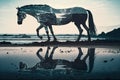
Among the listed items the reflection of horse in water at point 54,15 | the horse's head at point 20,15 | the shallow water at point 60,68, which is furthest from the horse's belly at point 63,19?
the shallow water at point 60,68

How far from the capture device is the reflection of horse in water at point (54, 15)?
25.1m

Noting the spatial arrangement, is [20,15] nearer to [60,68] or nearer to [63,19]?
[63,19]

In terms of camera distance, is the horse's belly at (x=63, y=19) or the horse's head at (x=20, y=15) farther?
the horse's belly at (x=63, y=19)

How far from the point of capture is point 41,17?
2552 centimetres

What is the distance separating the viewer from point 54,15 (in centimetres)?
2572

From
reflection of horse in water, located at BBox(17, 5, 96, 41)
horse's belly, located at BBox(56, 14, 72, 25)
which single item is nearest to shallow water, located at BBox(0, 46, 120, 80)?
reflection of horse in water, located at BBox(17, 5, 96, 41)

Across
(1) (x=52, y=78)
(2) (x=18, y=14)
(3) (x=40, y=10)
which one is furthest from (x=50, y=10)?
(1) (x=52, y=78)

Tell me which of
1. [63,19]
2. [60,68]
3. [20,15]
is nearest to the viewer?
[60,68]

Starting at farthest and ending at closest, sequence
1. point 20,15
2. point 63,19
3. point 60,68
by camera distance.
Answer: point 63,19 < point 20,15 < point 60,68

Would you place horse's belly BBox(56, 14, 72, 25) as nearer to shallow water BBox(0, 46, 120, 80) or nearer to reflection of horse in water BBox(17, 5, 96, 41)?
reflection of horse in water BBox(17, 5, 96, 41)

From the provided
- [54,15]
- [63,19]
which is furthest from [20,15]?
[63,19]

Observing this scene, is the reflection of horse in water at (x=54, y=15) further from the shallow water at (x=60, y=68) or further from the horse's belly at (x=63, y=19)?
the shallow water at (x=60, y=68)

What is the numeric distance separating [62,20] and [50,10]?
1.49m

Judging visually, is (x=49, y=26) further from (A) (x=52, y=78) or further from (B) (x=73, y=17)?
(A) (x=52, y=78)
